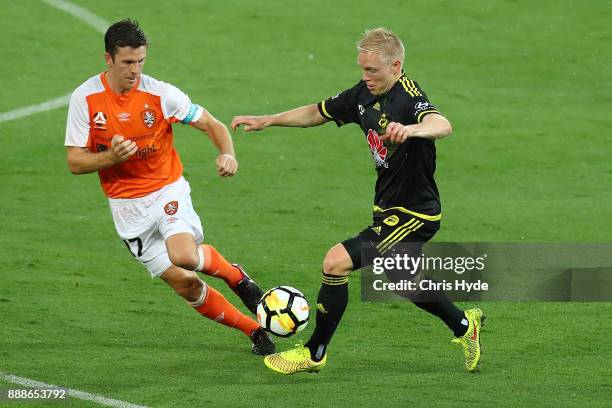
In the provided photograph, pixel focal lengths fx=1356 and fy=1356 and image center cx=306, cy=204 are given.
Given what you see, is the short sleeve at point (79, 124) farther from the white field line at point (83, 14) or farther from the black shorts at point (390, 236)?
the white field line at point (83, 14)

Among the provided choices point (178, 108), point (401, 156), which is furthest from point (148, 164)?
point (401, 156)

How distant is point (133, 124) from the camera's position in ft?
32.4

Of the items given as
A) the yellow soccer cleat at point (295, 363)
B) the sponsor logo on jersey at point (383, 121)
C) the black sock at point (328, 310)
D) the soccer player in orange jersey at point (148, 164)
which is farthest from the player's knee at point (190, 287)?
the sponsor logo on jersey at point (383, 121)

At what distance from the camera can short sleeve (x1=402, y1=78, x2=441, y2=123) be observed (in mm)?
9125

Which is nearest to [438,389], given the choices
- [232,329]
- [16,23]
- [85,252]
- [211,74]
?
[232,329]

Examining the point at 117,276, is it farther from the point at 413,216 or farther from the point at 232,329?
the point at 413,216

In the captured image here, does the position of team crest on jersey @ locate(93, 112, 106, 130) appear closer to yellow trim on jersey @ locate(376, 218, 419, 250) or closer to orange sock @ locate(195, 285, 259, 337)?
orange sock @ locate(195, 285, 259, 337)

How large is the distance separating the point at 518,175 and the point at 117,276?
5.60 meters

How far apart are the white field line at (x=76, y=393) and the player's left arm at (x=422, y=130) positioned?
7.71 feet

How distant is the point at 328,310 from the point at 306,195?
5.81 meters

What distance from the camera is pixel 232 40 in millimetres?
21031

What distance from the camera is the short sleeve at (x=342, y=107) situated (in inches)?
385

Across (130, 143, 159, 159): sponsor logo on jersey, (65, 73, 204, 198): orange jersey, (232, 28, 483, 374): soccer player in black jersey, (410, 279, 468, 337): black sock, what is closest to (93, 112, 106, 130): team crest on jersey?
(65, 73, 204, 198): orange jersey

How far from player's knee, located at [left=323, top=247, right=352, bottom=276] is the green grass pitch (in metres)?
0.76
